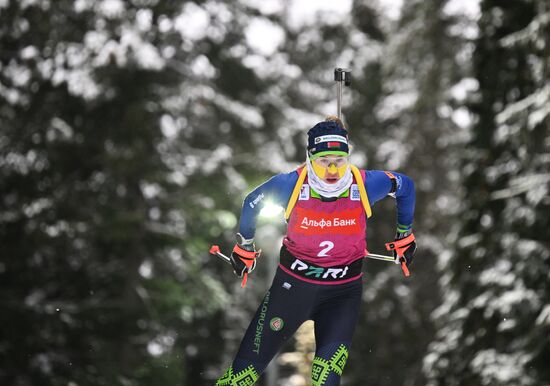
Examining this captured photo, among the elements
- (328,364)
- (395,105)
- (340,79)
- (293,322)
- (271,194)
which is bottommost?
(328,364)

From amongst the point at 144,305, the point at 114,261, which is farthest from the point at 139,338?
the point at 114,261

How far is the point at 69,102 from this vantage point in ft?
51.5

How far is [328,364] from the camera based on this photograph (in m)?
5.67

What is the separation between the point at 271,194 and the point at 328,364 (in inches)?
45.3

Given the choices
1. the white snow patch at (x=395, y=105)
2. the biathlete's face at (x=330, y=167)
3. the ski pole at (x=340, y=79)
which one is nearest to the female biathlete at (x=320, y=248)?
the biathlete's face at (x=330, y=167)

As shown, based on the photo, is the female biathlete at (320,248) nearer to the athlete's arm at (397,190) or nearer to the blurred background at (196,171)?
the athlete's arm at (397,190)

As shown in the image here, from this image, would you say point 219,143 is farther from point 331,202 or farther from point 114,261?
point 331,202

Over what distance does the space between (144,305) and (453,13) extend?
24.2ft

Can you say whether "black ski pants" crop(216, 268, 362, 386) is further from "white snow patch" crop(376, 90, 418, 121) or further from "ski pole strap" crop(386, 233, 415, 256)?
"white snow patch" crop(376, 90, 418, 121)

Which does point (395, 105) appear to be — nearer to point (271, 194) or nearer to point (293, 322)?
point (293, 322)

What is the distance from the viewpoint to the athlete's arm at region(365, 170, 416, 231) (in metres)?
5.62

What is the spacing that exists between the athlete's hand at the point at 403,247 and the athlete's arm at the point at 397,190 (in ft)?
0.19

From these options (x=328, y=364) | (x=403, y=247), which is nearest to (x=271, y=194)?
(x=403, y=247)

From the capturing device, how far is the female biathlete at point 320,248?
5.49m
